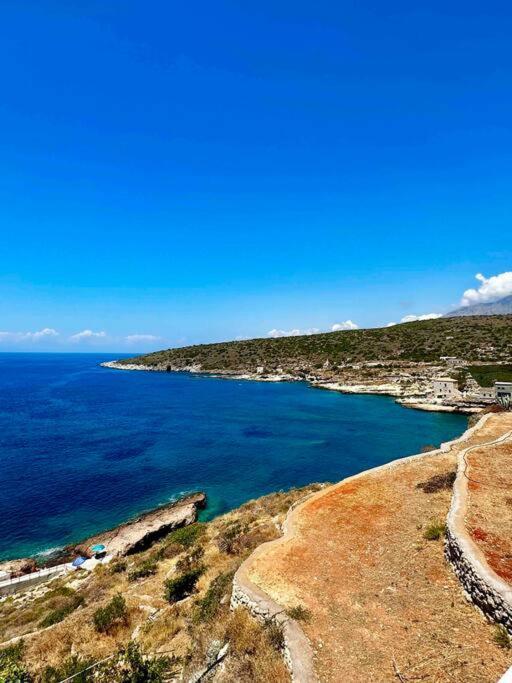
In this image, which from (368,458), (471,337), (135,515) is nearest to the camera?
(135,515)

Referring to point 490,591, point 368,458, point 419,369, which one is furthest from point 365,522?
point 419,369

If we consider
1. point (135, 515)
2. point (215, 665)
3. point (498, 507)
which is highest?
point (498, 507)

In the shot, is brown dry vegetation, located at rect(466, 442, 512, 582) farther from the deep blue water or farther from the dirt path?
the deep blue water

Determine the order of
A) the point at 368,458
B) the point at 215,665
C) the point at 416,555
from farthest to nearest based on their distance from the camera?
the point at 368,458, the point at 416,555, the point at 215,665

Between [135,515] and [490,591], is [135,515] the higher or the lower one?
the lower one

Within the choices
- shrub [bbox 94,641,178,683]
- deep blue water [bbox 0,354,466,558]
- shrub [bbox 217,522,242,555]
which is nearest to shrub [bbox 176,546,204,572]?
shrub [bbox 217,522,242,555]

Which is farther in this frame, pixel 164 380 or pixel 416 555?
pixel 164 380

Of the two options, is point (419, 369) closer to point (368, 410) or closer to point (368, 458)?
point (368, 410)
